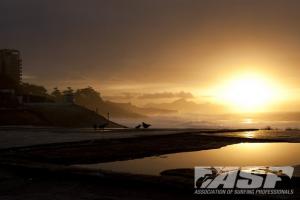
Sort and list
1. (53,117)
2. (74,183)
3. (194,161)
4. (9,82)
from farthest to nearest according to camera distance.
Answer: (9,82) → (53,117) → (194,161) → (74,183)

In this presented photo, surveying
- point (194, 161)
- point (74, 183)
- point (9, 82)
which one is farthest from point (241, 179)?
point (9, 82)

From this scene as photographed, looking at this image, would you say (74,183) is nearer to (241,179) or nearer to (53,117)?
(241,179)

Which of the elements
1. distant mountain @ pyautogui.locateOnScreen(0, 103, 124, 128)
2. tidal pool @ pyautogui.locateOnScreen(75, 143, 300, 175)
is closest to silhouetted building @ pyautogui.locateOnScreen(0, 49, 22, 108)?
distant mountain @ pyautogui.locateOnScreen(0, 103, 124, 128)

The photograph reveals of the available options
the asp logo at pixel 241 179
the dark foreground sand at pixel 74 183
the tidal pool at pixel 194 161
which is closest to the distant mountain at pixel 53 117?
the tidal pool at pixel 194 161

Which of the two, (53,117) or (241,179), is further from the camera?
(53,117)

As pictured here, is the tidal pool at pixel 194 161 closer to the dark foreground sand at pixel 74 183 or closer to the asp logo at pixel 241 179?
the dark foreground sand at pixel 74 183

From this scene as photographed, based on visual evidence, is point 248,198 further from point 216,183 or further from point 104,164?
point 104,164

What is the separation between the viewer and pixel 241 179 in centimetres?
1264

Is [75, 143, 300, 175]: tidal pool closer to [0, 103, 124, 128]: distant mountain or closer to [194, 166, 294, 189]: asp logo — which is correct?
[194, 166, 294, 189]: asp logo

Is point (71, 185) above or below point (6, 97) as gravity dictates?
below

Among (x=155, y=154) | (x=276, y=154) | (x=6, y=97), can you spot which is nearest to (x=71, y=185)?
(x=155, y=154)

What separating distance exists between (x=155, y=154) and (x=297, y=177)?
1008 centimetres

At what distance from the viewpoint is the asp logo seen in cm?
1175

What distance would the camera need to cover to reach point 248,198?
10383 mm
